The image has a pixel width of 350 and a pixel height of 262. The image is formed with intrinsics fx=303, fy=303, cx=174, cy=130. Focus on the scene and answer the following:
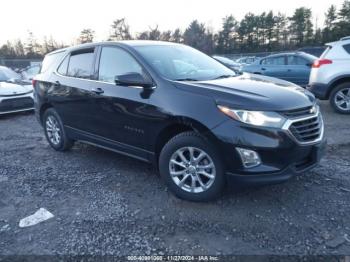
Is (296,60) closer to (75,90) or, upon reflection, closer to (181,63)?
(181,63)

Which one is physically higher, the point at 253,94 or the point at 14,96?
the point at 253,94

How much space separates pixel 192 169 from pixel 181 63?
1.44m

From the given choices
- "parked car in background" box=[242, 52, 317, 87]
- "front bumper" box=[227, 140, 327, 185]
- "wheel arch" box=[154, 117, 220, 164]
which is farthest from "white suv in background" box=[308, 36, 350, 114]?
"wheel arch" box=[154, 117, 220, 164]

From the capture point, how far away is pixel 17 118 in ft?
27.9

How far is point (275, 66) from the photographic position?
11.2 meters

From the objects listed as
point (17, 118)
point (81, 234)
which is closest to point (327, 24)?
point (17, 118)

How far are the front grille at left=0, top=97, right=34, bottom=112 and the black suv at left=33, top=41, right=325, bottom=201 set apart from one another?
4579 mm

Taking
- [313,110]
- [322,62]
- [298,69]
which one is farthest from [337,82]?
[313,110]

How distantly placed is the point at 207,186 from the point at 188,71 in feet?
4.77

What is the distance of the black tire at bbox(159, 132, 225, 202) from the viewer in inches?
118

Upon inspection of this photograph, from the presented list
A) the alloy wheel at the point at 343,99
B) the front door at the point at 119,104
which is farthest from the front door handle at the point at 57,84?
the alloy wheel at the point at 343,99

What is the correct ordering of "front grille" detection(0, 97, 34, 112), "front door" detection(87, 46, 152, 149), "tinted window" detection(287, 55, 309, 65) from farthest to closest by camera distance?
"tinted window" detection(287, 55, 309, 65)
"front grille" detection(0, 97, 34, 112)
"front door" detection(87, 46, 152, 149)

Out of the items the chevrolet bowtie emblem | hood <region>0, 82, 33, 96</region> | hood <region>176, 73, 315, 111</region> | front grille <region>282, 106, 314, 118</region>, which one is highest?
hood <region>176, 73, 315, 111</region>

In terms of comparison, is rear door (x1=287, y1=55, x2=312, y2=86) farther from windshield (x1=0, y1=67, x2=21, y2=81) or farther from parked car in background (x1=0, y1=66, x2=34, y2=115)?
windshield (x1=0, y1=67, x2=21, y2=81)
